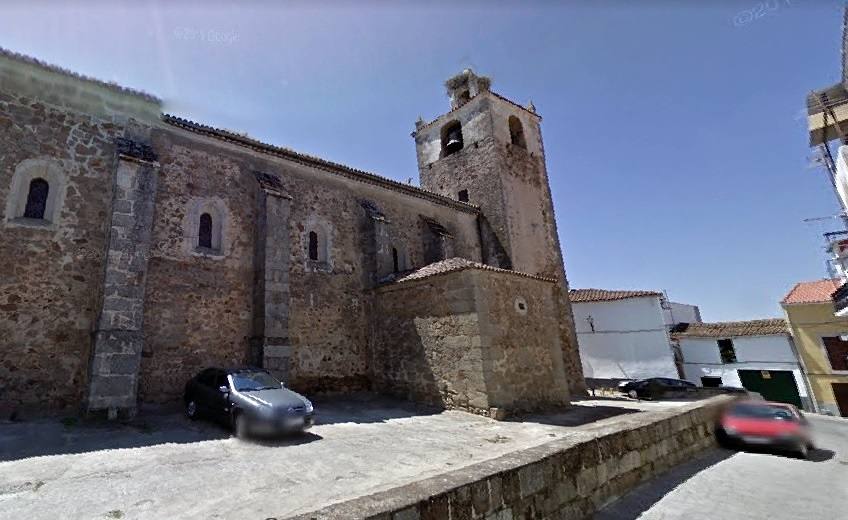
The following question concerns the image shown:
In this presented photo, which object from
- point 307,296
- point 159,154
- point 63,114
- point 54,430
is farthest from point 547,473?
point 63,114

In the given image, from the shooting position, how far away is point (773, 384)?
2303 centimetres

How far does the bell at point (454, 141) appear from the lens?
19672 mm

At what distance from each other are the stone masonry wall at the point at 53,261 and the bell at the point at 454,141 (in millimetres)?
14087

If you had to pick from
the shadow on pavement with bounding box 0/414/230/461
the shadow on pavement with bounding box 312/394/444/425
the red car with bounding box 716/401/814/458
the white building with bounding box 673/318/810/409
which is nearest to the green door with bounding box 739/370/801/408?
the white building with bounding box 673/318/810/409

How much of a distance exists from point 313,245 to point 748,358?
26.5 metres

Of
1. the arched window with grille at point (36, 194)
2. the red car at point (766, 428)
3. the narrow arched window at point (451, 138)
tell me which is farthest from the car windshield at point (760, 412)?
the arched window with grille at point (36, 194)

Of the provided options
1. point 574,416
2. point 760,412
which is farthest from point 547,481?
point 760,412

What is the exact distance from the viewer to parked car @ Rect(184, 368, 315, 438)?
6785mm

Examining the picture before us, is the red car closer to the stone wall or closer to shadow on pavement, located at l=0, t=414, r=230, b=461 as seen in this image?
the stone wall

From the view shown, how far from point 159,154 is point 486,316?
30.5ft

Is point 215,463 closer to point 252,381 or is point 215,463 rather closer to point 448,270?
point 252,381

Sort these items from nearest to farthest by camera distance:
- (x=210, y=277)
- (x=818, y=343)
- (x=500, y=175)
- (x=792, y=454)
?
(x=792, y=454)
(x=210, y=277)
(x=500, y=175)
(x=818, y=343)

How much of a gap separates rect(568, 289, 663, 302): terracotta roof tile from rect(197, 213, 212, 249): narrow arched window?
2175 centimetres

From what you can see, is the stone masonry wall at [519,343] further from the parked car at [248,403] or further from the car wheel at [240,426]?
the car wheel at [240,426]
